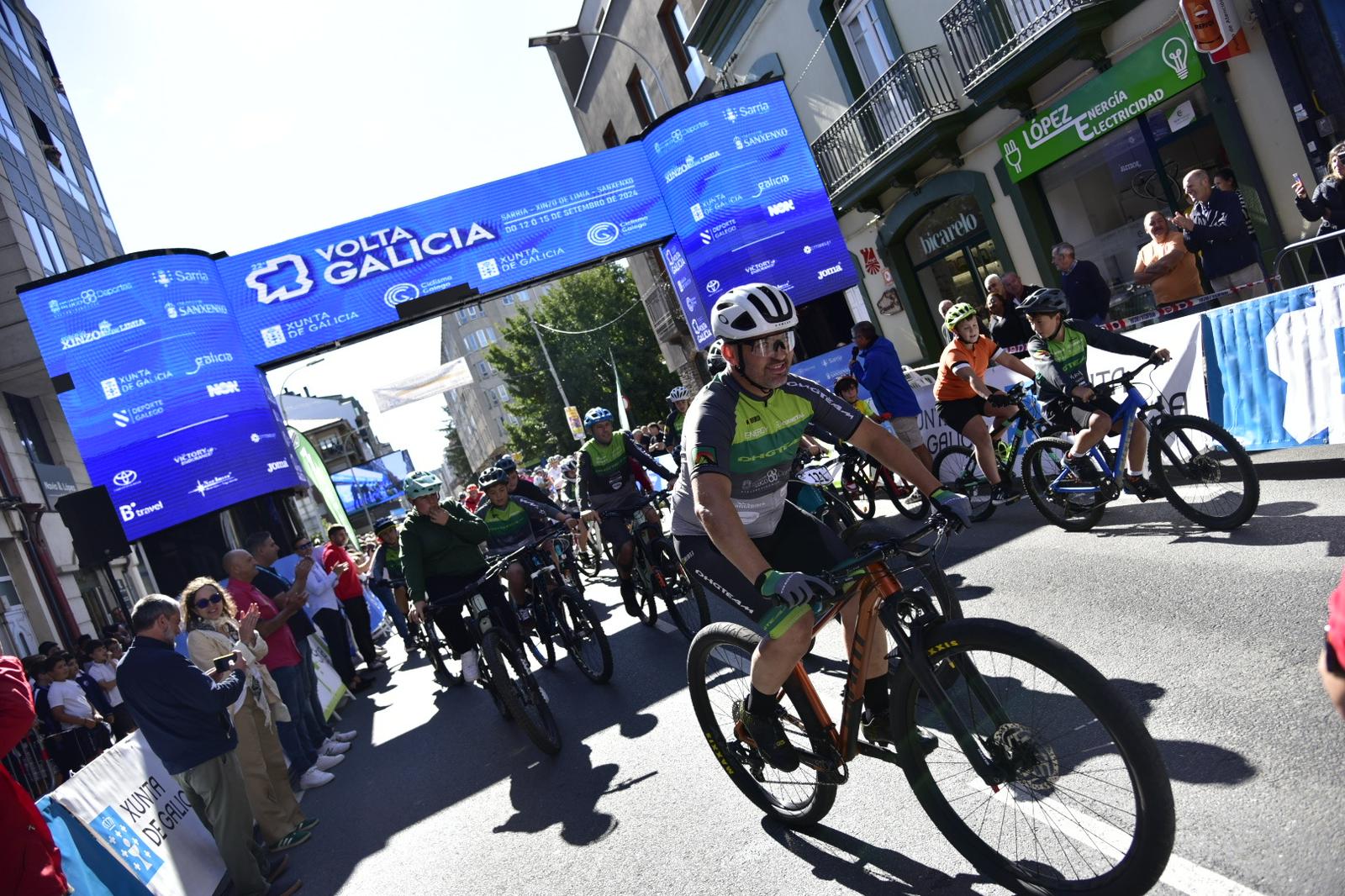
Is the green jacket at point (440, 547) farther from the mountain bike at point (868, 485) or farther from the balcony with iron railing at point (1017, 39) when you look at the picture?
the balcony with iron railing at point (1017, 39)

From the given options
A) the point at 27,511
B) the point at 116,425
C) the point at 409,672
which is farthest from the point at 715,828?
the point at 27,511

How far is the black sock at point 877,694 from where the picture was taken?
3746 millimetres

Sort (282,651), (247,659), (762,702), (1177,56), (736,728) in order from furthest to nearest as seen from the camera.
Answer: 1. (1177,56)
2. (282,651)
3. (247,659)
4. (736,728)
5. (762,702)

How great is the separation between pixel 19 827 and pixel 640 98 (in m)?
31.6

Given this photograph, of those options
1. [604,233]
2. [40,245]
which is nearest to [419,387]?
[40,245]

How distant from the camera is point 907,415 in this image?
35.2 ft

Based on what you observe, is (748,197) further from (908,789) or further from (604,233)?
(908,789)

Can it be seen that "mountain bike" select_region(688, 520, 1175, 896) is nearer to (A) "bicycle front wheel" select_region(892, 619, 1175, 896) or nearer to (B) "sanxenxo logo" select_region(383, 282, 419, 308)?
(A) "bicycle front wheel" select_region(892, 619, 1175, 896)

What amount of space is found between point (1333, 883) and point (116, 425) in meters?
15.7

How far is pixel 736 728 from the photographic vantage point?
4285mm

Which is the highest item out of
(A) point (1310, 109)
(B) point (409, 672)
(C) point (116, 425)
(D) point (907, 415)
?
(C) point (116, 425)

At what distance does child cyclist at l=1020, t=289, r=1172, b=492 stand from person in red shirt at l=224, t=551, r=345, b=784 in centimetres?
627

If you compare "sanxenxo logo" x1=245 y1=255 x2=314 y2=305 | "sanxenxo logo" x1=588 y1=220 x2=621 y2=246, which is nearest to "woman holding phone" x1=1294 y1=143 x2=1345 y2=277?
"sanxenxo logo" x1=588 y1=220 x2=621 y2=246

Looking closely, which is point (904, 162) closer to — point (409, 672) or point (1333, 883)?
point (409, 672)
